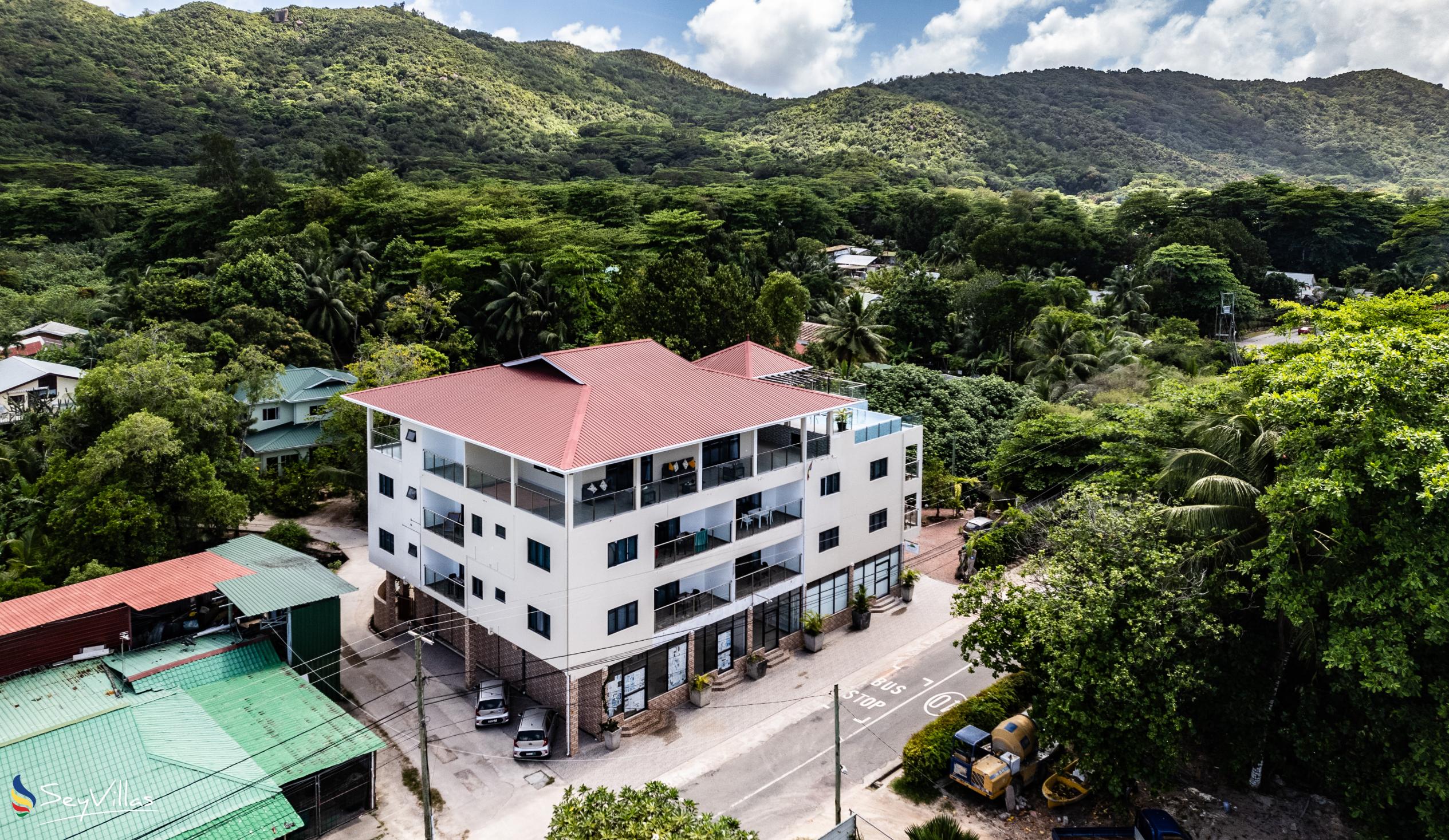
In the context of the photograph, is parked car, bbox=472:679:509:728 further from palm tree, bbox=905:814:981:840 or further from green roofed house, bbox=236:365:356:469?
green roofed house, bbox=236:365:356:469

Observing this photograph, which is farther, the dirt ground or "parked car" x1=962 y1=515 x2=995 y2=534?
"parked car" x1=962 y1=515 x2=995 y2=534

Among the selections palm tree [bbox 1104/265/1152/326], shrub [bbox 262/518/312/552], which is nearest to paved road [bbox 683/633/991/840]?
shrub [bbox 262/518/312/552]

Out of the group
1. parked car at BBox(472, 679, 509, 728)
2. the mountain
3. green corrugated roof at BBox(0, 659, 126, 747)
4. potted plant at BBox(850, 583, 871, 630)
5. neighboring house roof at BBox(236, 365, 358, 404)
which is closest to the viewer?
green corrugated roof at BBox(0, 659, 126, 747)

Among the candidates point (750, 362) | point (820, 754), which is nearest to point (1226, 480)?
point (820, 754)

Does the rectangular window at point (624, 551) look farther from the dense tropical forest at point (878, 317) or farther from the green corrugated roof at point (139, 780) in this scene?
the green corrugated roof at point (139, 780)

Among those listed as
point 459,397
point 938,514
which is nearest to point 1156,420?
point 938,514

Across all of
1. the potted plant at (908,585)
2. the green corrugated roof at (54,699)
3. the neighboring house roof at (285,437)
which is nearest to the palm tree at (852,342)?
the potted plant at (908,585)
